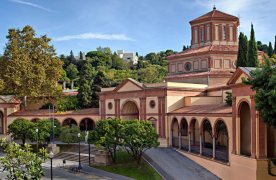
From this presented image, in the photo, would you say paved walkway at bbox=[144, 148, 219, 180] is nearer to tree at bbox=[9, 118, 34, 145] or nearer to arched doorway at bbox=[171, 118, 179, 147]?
arched doorway at bbox=[171, 118, 179, 147]

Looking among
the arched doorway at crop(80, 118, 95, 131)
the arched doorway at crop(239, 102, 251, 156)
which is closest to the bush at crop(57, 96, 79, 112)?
the arched doorway at crop(80, 118, 95, 131)

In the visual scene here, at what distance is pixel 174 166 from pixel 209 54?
18079 millimetres

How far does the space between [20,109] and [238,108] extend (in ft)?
137

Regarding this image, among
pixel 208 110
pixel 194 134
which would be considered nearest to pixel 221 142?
pixel 194 134

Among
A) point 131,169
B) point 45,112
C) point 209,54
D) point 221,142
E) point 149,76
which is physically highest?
point 149,76

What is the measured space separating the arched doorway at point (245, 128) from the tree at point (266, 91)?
7928mm

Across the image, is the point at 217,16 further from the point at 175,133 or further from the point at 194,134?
the point at 194,134

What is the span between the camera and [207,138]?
41125mm

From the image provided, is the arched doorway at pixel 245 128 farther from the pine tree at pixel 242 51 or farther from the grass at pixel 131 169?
the pine tree at pixel 242 51

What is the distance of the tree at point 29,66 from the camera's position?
55.1 metres

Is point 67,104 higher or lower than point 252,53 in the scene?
lower

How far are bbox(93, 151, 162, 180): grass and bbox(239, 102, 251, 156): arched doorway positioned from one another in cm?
793

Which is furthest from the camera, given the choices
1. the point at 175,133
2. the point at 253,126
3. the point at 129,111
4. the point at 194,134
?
the point at 129,111

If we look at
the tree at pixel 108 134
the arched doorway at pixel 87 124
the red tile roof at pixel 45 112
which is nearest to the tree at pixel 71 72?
the red tile roof at pixel 45 112
